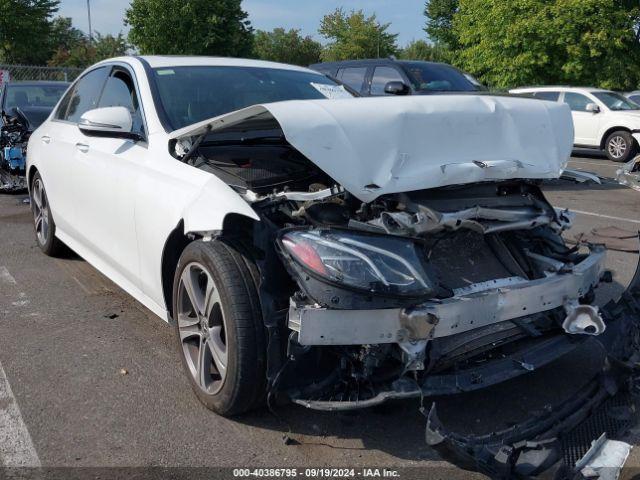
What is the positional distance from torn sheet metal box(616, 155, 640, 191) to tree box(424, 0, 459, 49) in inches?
1388

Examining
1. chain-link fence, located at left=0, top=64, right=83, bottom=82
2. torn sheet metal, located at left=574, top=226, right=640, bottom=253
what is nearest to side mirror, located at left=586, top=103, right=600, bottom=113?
torn sheet metal, located at left=574, top=226, right=640, bottom=253

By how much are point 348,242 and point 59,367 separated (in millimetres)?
2119

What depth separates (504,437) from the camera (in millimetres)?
2680

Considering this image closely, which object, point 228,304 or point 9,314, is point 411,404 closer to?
point 228,304

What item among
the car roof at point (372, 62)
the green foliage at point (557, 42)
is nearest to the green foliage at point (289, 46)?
the green foliage at point (557, 42)

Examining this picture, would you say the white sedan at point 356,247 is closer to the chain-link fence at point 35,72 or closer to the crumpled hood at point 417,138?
the crumpled hood at point 417,138

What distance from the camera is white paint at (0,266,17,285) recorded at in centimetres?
566

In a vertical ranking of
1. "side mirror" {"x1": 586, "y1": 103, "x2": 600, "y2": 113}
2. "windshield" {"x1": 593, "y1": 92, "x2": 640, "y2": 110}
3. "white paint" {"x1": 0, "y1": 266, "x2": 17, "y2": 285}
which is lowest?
"white paint" {"x1": 0, "y1": 266, "x2": 17, "y2": 285}

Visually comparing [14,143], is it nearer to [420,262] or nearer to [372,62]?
[372,62]

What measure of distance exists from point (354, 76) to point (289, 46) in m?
53.0

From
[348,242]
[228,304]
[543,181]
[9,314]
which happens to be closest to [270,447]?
[228,304]

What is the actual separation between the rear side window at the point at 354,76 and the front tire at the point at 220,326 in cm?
855

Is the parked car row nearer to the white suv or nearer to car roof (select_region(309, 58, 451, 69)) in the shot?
car roof (select_region(309, 58, 451, 69))

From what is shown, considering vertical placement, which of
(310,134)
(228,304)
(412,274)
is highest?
(310,134)
